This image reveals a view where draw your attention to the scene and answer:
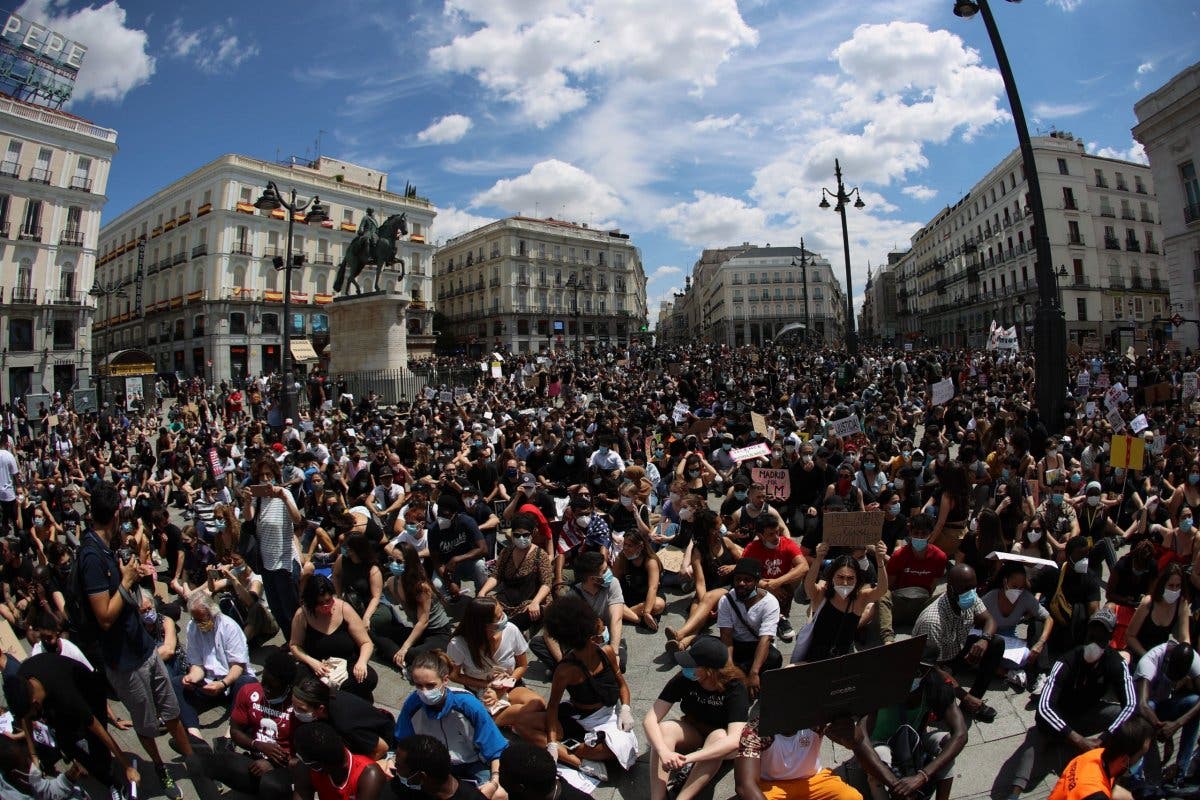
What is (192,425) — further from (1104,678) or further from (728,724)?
(1104,678)

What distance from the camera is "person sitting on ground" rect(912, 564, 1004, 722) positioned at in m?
Answer: 4.59

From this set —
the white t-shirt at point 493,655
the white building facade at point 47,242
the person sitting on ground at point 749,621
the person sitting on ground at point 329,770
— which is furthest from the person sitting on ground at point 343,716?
the white building facade at point 47,242

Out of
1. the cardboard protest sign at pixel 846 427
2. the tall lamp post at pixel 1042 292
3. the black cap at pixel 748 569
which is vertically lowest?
the black cap at pixel 748 569

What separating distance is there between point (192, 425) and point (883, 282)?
116 metres

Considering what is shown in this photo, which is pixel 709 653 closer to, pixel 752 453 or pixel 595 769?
pixel 595 769

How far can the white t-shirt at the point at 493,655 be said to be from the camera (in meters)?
4.47

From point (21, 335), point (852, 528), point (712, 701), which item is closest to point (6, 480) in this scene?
point (712, 701)

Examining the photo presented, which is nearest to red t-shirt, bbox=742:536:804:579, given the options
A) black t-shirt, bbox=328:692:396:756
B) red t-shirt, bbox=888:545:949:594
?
red t-shirt, bbox=888:545:949:594

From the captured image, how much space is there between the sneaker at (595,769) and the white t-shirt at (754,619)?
4.15 feet

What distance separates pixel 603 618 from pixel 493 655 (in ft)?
3.57

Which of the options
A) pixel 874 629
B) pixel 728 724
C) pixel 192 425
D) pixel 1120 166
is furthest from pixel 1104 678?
pixel 1120 166

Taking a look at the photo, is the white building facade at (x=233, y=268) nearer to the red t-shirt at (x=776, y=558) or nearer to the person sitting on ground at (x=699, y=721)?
the red t-shirt at (x=776, y=558)

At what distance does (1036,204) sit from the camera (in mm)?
10531

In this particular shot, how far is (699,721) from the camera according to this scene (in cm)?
391
